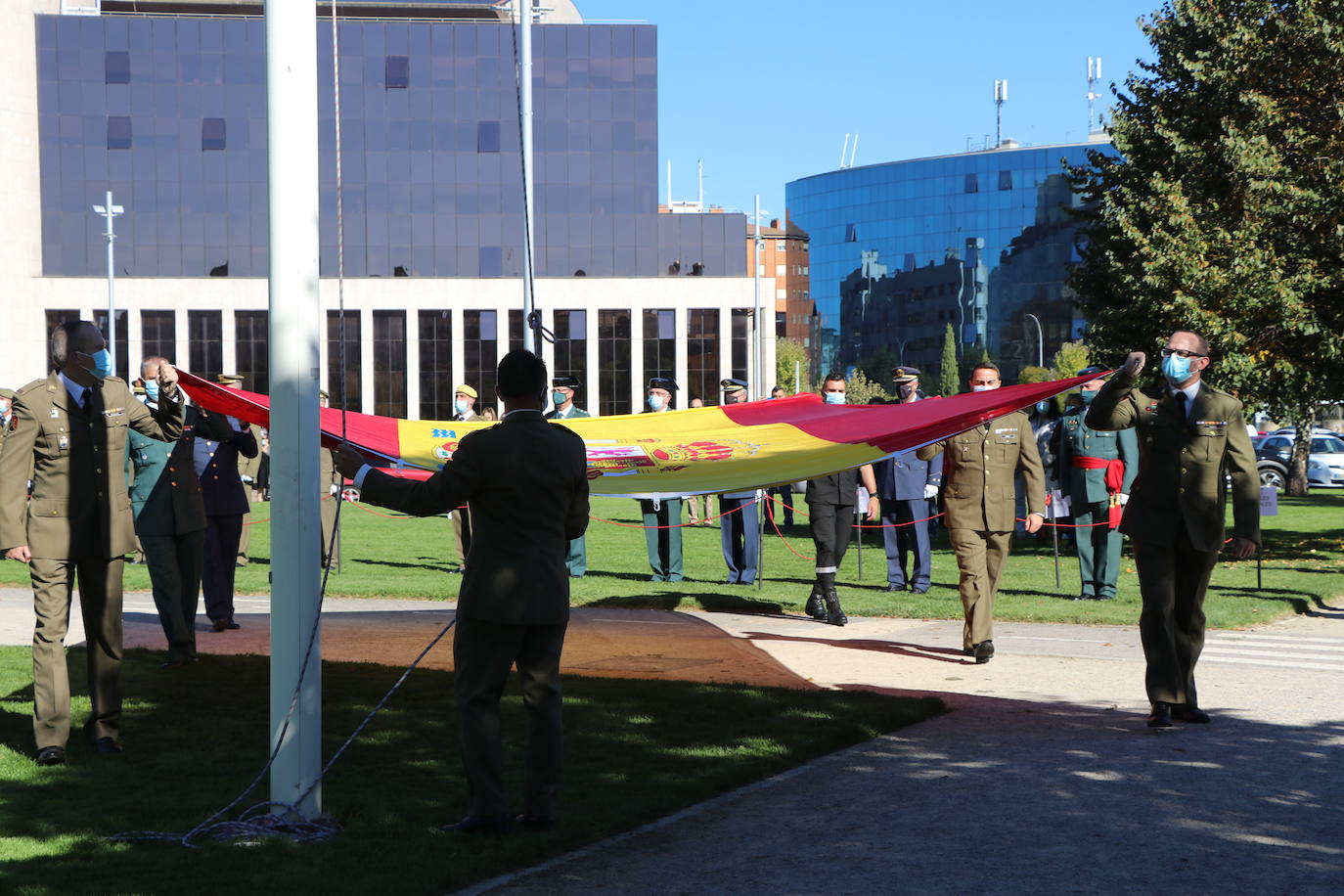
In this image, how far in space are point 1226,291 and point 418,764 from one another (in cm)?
1564

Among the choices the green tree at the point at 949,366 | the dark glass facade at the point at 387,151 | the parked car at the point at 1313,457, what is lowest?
the parked car at the point at 1313,457

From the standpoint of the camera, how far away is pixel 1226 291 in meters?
20.1

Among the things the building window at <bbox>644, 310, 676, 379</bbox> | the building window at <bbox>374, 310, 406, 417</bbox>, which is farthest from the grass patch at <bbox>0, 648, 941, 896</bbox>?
the building window at <bbox>644, 310, 676, 379</bbox>

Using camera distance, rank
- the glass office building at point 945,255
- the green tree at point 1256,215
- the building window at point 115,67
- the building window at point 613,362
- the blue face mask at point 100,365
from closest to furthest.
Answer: the blue face mask at point 100,365 → the green tree at point 1256,215 → the building window at point 115,67 → the building window at point 613,362 → the glass office building at point 945,255

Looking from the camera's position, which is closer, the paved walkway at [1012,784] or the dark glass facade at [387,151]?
the paved walkway at [1012,784]

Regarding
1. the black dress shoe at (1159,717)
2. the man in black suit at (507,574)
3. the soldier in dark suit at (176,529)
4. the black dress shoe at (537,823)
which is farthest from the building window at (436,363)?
the black dress shoe at (537,823)

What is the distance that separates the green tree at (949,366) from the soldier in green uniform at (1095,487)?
126058 millimetres

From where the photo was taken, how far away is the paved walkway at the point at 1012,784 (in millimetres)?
5590

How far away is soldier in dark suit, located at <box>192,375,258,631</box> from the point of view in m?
13.1

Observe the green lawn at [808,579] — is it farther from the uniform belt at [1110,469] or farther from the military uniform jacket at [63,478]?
the military uniform jacket at [63,478]

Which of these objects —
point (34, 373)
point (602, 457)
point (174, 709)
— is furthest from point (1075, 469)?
point (34, 373)

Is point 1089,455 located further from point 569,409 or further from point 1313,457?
point 1313,457

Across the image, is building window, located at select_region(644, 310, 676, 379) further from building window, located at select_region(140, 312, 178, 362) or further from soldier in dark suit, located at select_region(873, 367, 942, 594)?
soldier in dark suit, located at select_region(873, 367, 942, 594)

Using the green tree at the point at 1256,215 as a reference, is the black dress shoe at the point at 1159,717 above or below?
below
